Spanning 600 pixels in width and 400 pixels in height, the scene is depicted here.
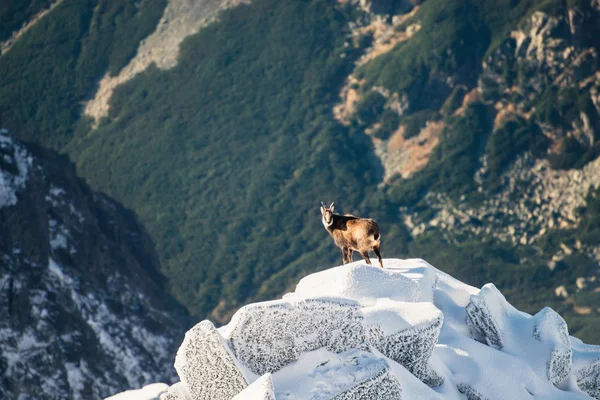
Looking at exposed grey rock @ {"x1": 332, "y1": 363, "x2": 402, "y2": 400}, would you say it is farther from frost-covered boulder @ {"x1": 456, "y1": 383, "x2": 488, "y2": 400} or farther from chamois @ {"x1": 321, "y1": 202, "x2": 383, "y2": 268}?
chamois @ {"x1": 321, "y1": 202, "x2": 383, "y2": 268}

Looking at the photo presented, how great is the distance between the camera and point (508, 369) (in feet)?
145

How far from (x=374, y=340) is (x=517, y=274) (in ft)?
490

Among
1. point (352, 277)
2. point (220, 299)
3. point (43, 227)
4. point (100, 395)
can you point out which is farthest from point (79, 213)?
point (352, 277)

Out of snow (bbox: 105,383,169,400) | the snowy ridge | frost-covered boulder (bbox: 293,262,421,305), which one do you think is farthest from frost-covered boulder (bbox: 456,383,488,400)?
snow (bbox: 105,383,169,400)

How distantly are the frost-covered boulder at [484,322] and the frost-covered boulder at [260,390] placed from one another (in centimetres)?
1418

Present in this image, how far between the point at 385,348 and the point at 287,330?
198 inches

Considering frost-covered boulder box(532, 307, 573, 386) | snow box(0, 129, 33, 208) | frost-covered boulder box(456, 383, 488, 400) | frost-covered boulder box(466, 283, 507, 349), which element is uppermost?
snow box(0, 129, 33, 208)

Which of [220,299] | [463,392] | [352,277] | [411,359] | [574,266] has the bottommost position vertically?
[574,266]

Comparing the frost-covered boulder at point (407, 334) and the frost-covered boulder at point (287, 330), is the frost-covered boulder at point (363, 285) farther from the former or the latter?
the frost-covered boulder at point (287, 330)

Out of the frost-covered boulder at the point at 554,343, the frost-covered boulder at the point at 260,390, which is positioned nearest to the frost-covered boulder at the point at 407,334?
the frost-covered boulder at the point at 260,390

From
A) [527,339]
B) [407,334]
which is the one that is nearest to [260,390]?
[407,334]

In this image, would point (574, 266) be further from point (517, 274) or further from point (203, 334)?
point (203, 334)

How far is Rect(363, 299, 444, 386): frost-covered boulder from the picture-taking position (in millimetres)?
40469

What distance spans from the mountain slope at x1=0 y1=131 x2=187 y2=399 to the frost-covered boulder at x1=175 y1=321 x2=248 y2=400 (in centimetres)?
10548
